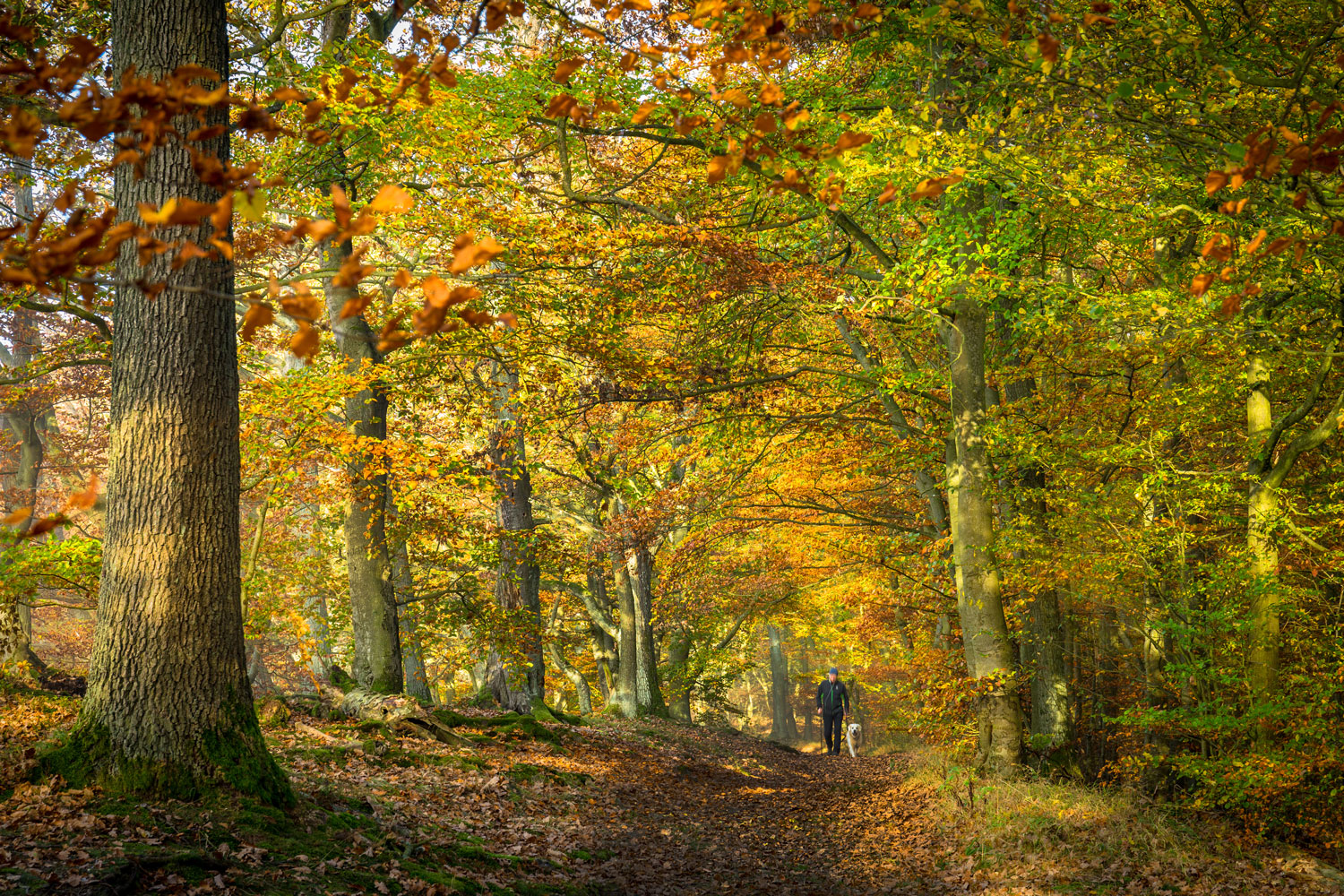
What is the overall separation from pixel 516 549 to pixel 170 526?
909 cm

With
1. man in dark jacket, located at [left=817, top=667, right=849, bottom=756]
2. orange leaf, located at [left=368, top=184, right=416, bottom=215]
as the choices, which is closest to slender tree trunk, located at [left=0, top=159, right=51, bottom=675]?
orange leaf, located at [left=368, top=184, right=416, bottom=215]

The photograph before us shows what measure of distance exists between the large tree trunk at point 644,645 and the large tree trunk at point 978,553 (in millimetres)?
9644

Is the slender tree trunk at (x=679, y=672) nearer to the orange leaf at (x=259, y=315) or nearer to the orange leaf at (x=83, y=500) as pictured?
the orange leaf at (x=83, y=500)

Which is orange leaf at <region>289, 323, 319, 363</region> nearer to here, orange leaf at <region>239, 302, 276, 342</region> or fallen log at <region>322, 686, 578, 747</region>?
orange leaf at <region>239, 302, 276, 342</region>

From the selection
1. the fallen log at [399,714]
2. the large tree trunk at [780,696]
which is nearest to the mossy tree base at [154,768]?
the fallen log at [399,714]

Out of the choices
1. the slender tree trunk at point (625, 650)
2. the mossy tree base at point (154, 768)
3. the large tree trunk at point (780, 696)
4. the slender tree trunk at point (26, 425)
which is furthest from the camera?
the large tree trunk at point (780, 696)

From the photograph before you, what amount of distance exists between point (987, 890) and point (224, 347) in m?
6.82

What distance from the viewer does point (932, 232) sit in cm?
865

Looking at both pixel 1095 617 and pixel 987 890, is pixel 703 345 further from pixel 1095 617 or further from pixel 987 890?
pixel 1095 617

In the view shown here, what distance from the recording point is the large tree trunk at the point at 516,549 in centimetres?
1274

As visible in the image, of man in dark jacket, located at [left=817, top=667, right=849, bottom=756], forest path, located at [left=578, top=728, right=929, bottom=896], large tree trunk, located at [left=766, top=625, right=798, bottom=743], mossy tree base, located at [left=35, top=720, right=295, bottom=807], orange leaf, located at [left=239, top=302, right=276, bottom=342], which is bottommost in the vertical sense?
large tree trunk, located at [left=766, top=625, right=798, bottom=743]

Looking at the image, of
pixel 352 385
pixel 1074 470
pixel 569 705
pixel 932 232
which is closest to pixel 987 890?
pixel 1074 470

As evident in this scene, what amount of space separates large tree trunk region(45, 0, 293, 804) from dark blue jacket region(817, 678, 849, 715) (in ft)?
53.5

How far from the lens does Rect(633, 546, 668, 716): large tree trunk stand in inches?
762
